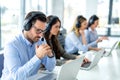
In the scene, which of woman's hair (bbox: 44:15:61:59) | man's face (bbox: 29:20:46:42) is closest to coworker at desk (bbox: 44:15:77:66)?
woman's hair (bbox: 44:15:61:59)

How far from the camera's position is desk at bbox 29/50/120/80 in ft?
6.45

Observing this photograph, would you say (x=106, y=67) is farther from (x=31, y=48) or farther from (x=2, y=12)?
(x=2, y=12)

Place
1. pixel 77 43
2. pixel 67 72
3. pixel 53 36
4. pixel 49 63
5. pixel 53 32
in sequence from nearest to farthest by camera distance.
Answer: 1. pixel 67 72
2. pixel 49 63
3. pixel 53 32
4. pixel 53 36
5. pixel 77 43

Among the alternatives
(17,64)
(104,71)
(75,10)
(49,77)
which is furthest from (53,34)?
(75,10)

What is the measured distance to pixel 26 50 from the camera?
6.17 ft

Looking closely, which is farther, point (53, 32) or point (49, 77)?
point (53, 32)

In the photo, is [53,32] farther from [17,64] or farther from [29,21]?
[17,64]

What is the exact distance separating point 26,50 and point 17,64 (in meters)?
0.23

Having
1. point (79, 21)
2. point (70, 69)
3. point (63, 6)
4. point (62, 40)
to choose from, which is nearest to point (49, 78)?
point (70, 69)

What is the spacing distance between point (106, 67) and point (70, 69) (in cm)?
86

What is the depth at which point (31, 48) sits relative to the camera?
6.32 feet

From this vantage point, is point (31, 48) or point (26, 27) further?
point (31, 48)

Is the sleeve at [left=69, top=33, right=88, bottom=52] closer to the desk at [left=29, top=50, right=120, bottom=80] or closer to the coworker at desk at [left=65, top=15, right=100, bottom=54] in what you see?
the coworker at desk at [left=65, top=15, right=100, bottom=54]

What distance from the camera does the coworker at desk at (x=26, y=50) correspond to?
64.8 inches
